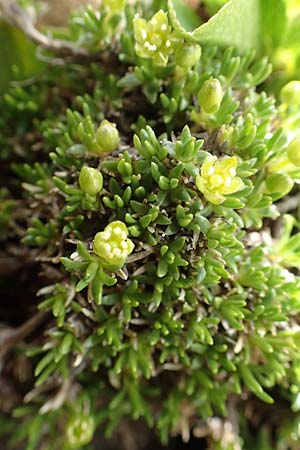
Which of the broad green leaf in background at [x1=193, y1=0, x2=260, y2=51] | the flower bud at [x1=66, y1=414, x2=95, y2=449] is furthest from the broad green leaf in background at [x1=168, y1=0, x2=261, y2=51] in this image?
the flower bud at [x1=66, y1=414, x2=95, y2=449]

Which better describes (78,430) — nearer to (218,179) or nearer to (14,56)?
(218,179)

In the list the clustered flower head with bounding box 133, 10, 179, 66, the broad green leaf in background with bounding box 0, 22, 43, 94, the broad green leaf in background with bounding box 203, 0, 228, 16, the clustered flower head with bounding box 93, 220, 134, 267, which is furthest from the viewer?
the broad green leaf in background with bounding box 0, 22, 43, 94

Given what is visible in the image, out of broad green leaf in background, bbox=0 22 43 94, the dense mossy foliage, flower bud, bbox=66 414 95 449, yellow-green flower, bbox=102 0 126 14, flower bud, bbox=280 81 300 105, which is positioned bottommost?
flower bud, bbox=66 414 95 449

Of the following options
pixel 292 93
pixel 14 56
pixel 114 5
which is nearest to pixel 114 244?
pixel 292 93

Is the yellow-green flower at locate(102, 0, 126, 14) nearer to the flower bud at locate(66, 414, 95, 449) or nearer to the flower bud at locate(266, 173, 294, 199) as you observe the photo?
the flower bud at locate(266, 173, 294, 199)

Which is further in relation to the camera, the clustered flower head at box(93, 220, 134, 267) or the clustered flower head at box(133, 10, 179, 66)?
the clustered flower head at box(133, 10, 179, 66)

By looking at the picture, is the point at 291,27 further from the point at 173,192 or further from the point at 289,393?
the point at 289,393

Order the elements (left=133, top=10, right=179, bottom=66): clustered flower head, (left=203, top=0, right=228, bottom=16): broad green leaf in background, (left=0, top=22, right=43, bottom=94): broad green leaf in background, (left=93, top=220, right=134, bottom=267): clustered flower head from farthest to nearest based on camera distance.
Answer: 1. (left=0, top=22, right=43, bottom=94): broad green leaf in background
2. (left=203, top=0, right=228, bottom=16): broad green leaf in background
3. (left=133, top=10, right=179, bottom=66): clustered flower head
4. (left=93, top=220, right=134, bottom=267): clustered flower head
